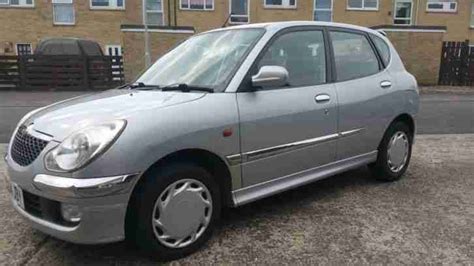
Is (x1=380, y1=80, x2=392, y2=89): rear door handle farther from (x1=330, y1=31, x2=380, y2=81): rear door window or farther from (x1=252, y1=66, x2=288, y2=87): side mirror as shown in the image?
(x1=252, y1=66, x2=288, y2=87): side mirror

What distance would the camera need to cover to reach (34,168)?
2.76 meters

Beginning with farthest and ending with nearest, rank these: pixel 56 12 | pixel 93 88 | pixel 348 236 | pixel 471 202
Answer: pixel 56 12 → pixel 93 88 → pixel 471 202 → pixel 348 236

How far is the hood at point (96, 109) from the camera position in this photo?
283cm

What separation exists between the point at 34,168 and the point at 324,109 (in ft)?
7.83

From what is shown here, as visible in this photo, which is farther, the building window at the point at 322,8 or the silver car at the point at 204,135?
the building window at the point at 322,8

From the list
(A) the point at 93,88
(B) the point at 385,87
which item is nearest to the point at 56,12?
(A) the point at 93,88

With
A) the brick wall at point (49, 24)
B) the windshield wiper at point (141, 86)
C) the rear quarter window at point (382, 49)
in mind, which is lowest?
the windshield wiper at point (141, 86)

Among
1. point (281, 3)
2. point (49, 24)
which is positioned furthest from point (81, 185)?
point (49, 24)

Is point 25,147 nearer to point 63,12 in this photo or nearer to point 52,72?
point 52,72

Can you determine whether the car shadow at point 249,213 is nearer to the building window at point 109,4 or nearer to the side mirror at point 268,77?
the side mirror at point 268,77

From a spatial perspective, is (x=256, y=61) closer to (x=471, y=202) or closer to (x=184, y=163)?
(x=184, y=163)

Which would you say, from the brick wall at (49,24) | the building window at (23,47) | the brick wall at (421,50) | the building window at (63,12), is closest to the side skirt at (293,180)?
the brick wall at (421,50)

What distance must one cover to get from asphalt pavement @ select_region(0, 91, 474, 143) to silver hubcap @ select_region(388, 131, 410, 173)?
10.6ft

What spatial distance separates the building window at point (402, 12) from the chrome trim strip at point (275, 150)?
2317 centimetres
